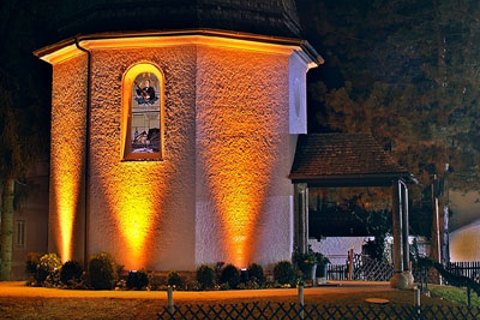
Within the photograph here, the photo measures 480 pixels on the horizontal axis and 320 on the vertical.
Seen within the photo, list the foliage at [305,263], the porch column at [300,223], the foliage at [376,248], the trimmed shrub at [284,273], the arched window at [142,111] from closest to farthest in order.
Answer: the trimmed shrub at [284,273] → the arched window at [142,111] → the foliage at [305,263] → the porch column at [300,223] → the foliage at [376,248]

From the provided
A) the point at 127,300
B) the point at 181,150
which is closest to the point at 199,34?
the point at 181,150

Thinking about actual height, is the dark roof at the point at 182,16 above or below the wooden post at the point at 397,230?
above

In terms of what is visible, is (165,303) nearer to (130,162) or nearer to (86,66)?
(130,162)

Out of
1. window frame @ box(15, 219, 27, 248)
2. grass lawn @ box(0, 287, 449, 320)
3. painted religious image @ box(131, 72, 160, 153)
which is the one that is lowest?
grass lawn @ box(0, 287, 449, 320)

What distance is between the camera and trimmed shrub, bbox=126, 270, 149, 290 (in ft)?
66.9

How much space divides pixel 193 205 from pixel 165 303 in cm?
455

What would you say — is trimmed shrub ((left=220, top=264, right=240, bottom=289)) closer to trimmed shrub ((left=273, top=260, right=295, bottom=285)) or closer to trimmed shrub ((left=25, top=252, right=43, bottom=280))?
trimmed shrub ((left=273, top=260, right=295, bottom=285))

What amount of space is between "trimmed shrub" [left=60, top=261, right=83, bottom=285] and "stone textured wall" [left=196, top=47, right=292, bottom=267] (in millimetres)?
3201

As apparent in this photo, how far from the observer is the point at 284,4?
23172mm

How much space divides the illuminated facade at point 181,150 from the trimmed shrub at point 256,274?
40 centimetres

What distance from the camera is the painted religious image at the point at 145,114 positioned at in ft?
70.9

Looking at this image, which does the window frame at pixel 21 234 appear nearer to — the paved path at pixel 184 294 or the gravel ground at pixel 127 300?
the paved path at pixel 184 294

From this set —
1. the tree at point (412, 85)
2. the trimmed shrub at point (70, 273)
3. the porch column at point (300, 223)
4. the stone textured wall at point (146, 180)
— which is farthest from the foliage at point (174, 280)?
the tree at point (412, 85)

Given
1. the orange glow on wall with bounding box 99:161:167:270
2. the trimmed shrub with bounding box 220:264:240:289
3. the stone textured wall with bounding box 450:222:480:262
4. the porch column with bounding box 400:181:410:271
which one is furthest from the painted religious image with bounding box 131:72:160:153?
the stone textured wall with bounding box 450:222:480:262
